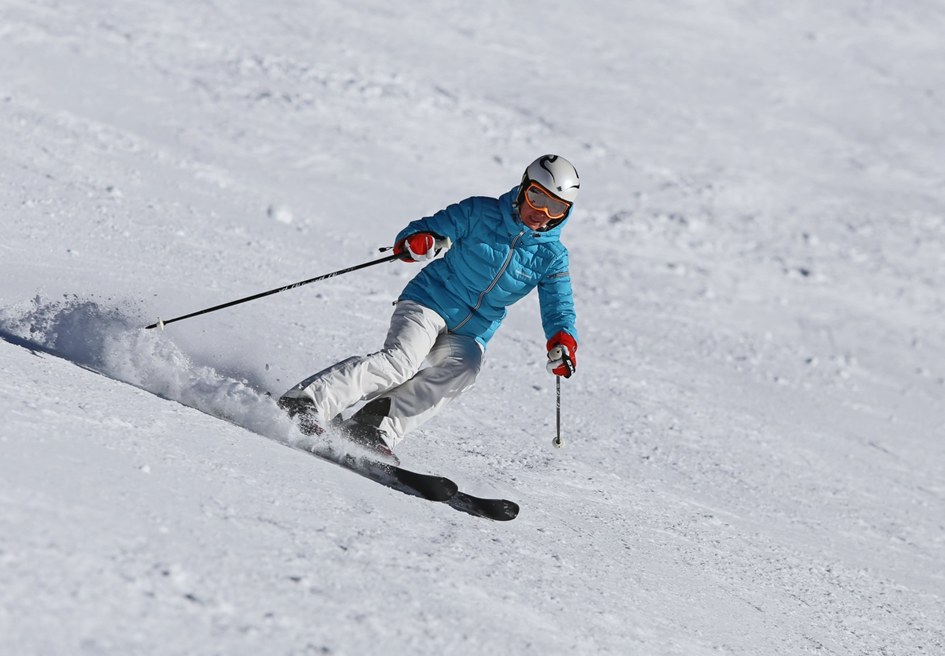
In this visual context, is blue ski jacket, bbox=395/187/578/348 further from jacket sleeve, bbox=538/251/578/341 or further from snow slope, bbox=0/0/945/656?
snow slope, bbox=0/0/945/656

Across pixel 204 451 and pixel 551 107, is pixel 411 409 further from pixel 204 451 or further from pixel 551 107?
pixel 551 107

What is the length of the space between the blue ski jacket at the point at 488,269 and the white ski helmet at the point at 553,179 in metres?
0.13

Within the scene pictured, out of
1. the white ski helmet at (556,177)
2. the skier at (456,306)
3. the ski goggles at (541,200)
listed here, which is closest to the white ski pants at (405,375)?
the skier at (456,306)

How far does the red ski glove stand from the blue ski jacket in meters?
0.09

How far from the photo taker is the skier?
15.6 feet

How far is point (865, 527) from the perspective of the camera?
6395 millimetres

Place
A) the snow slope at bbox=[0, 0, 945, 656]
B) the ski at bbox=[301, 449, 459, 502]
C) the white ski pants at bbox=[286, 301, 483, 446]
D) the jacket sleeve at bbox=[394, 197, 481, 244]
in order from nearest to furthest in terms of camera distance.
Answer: the snow slope at bbox=[0, 0, 945, 656] < the ski at bbox=[301, 449, 459, 502] < the white ski pants at bbox=[286, 301, 483, 446] < the jacket sleeve at bbox=[394, 197, 481, 244]

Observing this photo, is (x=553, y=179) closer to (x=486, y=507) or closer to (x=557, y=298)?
(x=557, y=298)

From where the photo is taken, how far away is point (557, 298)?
16.7 ft

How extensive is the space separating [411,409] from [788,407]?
4.84 m

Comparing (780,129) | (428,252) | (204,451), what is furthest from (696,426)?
(780,129)

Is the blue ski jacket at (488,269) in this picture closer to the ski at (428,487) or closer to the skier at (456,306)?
the skier at (456,306)

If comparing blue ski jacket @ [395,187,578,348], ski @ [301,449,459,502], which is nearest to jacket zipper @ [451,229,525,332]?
blue ski jacket @ [395,187,578,348]

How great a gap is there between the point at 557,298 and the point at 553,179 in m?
0.70
